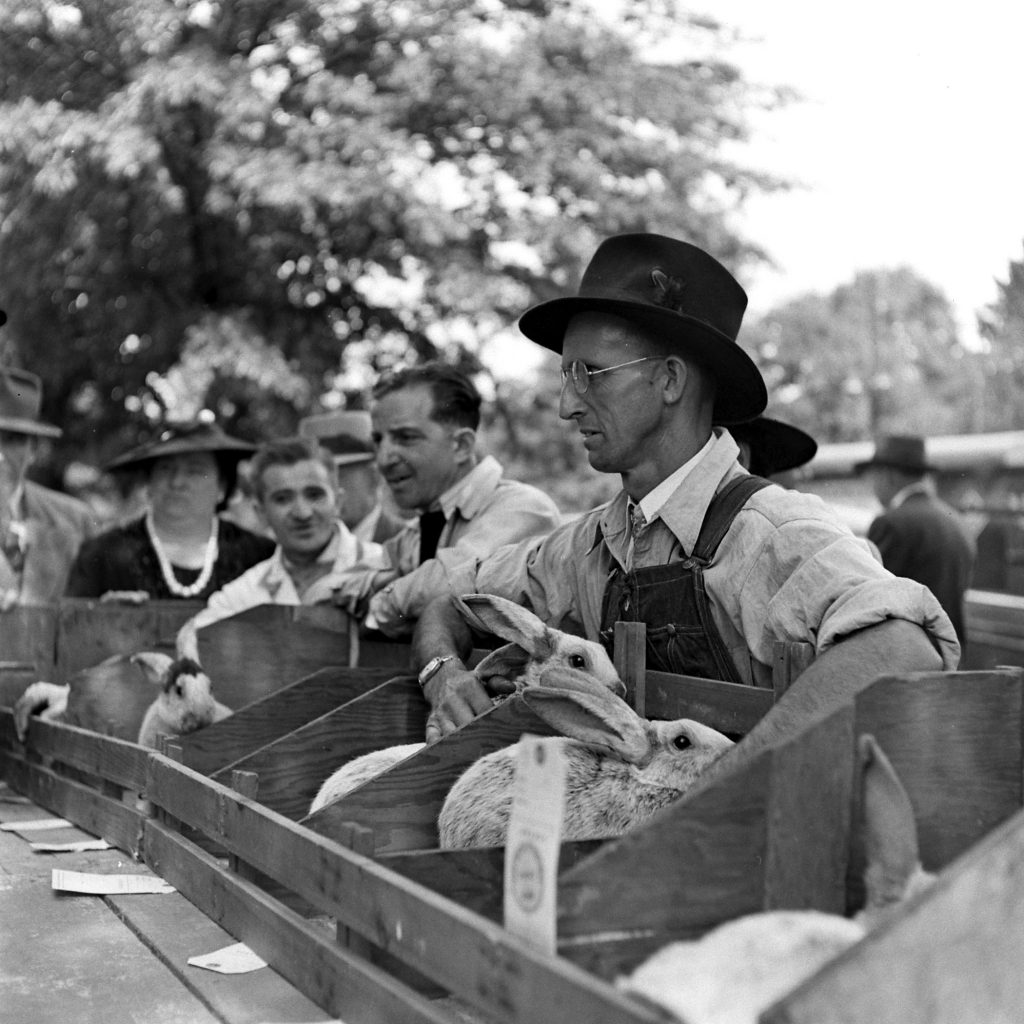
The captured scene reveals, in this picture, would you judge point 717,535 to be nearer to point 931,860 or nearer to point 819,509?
point 819,509

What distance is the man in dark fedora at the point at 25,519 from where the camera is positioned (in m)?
6.54

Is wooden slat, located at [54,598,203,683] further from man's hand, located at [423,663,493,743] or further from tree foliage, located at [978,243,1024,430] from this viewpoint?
tree foliage, located at [978,243,1024,430]

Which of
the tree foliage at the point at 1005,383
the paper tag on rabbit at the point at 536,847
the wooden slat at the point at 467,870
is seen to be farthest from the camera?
the tree foliage at the point at 1005,383

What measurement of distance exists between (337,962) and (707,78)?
40.8 feet

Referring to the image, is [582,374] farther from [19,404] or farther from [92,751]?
[19,404]

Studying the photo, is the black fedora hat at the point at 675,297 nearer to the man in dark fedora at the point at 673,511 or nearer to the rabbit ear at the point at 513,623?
the man in dark fedora at the point at 673,511

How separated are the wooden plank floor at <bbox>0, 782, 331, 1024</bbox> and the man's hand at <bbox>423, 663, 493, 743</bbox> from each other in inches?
25.2

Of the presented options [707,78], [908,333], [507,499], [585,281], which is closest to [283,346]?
[707,78]

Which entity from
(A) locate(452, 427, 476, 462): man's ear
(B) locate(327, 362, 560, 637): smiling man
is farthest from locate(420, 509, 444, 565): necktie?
(A) locate(452, 427, 476, 462): man's ear

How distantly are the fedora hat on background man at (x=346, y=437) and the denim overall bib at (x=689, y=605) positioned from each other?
4488mm

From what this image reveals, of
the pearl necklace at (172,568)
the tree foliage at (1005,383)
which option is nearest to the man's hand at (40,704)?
the pearl necklace at (172,568)

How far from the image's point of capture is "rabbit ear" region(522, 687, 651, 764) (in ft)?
7.69

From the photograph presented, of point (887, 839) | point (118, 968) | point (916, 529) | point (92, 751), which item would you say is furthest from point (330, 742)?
point (916, 529)

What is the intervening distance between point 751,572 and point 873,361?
112ft
